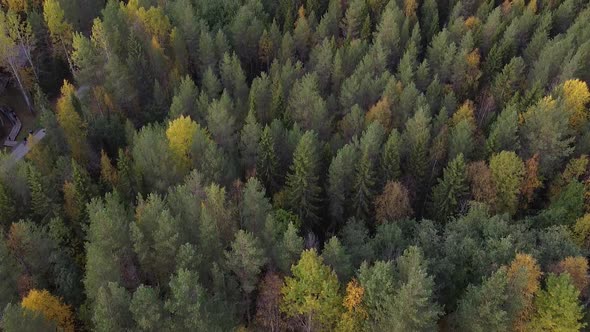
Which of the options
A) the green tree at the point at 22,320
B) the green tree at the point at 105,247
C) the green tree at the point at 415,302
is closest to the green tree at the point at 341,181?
the green tree at the point at 415,302

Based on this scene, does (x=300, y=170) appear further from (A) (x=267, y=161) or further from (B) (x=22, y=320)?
(B) (x=22, y=320)

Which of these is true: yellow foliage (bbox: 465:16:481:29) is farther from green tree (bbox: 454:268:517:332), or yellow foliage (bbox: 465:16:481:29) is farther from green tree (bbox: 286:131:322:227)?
green tree (bbox: 454:268:517:332)

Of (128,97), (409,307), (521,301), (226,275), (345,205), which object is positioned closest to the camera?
(409,307)

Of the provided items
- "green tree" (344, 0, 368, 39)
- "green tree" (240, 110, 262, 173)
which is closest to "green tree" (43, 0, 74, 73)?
"green tree" (240, 110, 262, 173)

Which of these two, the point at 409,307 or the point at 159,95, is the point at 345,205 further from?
the point at 159,95

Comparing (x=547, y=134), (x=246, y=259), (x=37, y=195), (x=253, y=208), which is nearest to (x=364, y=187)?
(x=253, y=208)

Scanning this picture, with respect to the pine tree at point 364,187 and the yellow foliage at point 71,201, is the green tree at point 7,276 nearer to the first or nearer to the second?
the yellow foliage at point 71,201

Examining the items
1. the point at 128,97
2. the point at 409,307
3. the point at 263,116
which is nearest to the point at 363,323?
the point at 409,307
